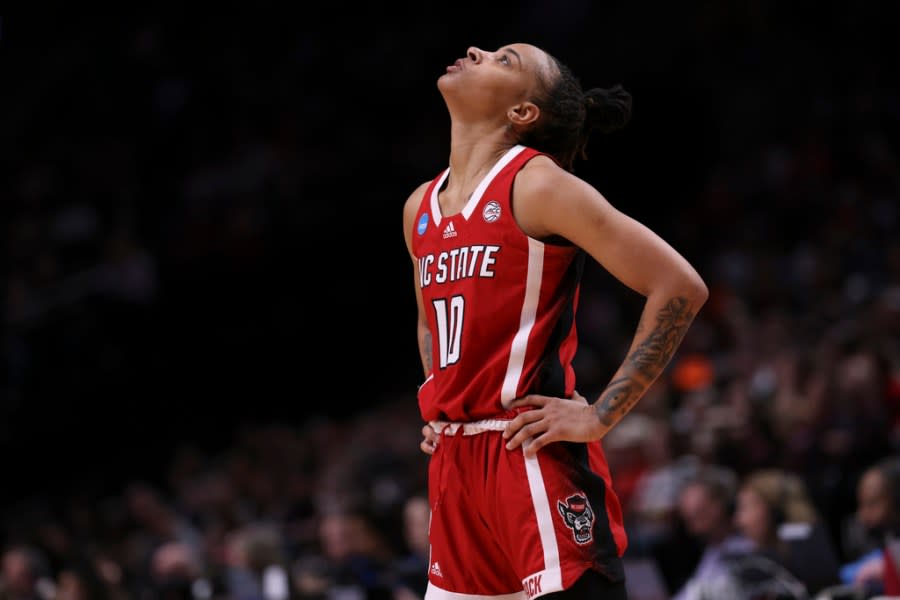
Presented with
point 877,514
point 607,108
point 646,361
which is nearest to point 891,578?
point 877,514

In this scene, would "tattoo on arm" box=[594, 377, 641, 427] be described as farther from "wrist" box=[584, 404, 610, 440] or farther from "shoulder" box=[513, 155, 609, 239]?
"shoulder" box=[513, 155, 609, 239]

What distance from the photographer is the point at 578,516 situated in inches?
122

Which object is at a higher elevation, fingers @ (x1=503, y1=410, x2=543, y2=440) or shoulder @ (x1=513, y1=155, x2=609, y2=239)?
shoulder @ (x1=513, y1=155, x2=609, y2=239)

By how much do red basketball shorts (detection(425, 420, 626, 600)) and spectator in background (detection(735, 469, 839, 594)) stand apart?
227 cm

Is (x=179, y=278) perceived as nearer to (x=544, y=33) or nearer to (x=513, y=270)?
(x=544, y=33)

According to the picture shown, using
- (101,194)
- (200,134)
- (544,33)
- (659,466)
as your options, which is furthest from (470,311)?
(544,33)

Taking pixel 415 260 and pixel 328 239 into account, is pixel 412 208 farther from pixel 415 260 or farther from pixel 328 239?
pixel 328 239

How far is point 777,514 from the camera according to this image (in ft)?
20.0

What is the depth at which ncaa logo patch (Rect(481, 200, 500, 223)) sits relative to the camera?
3275mm

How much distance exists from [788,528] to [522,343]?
2704 mm

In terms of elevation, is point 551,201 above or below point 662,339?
above

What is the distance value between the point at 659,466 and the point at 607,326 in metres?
4.28

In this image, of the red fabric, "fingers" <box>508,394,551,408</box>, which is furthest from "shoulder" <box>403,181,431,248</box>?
→ the red fabric

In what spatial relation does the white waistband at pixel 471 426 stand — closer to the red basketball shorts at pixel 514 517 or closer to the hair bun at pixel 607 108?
the red basketball shorts at pixel 514 517
